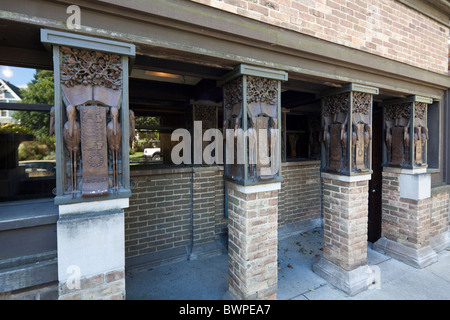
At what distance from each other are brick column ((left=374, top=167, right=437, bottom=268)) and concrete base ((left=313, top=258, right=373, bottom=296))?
56.9 inches

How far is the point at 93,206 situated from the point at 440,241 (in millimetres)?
6709

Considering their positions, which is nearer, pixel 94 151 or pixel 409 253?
pixel 94 151

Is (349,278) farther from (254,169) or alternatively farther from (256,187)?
(254,169)

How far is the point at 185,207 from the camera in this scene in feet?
14.6

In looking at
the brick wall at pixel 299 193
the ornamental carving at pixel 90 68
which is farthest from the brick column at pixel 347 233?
the ornamental carving at pixel 90 68

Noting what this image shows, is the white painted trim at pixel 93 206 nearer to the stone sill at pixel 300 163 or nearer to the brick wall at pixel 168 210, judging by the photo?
the brick wall at pixel 168 210

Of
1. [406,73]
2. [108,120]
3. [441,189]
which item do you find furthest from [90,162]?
[441,189]

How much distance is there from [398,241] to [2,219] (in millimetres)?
6125

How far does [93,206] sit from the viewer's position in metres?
2.00

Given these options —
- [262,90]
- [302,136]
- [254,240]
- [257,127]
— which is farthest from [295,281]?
[302,136]

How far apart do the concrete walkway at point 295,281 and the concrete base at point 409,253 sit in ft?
0.33

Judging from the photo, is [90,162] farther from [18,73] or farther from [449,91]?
[449,91]

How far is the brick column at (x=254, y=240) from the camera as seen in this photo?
2.69 m

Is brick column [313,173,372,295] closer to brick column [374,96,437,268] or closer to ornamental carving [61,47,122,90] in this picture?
brick column [374,96,437,268]
